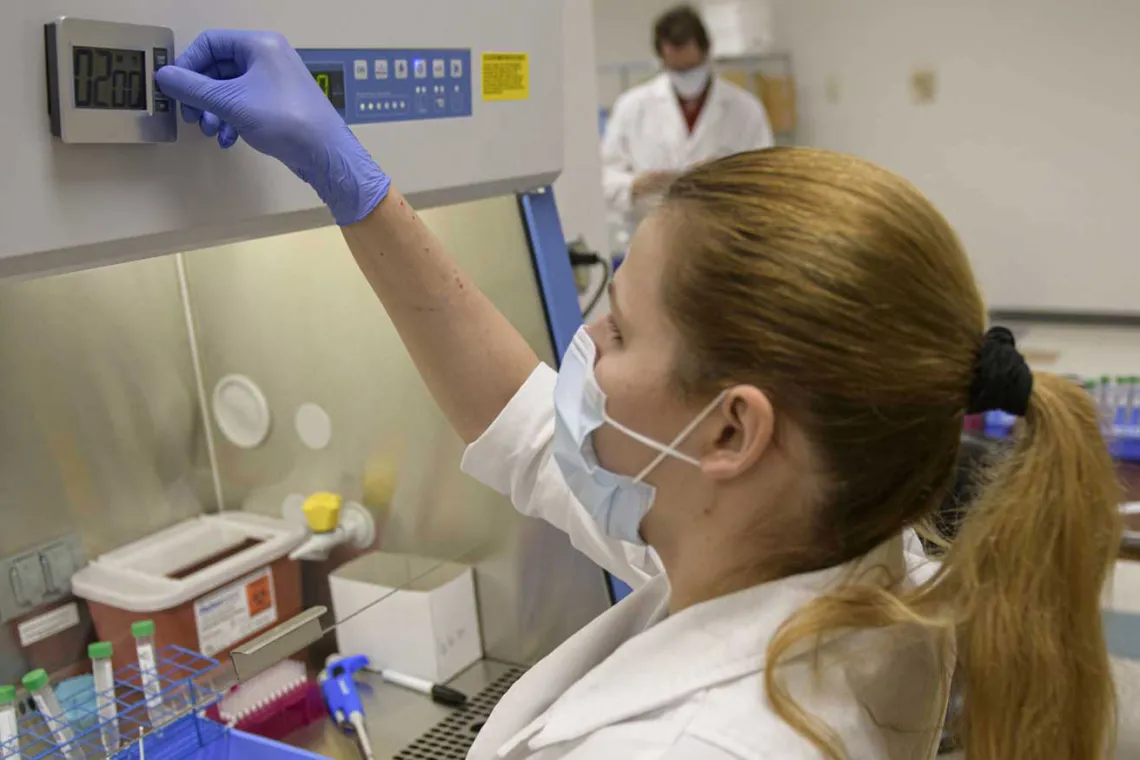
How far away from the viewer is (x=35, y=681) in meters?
1.09

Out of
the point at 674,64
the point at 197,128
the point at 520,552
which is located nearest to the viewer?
the point at 197,128

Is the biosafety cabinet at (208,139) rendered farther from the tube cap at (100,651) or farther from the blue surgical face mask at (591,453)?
the tube cap at (100,651)

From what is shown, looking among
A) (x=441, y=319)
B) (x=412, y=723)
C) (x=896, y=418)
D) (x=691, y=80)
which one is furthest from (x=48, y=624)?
(x=691, y=80)

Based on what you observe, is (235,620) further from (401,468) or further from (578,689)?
(578,689)

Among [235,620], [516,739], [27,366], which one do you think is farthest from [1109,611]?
[27,366]

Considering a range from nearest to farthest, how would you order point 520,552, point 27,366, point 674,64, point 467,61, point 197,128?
point 197,128, point 467,61, point 27,366, point 520,552, point 674,64

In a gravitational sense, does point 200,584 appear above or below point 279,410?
below

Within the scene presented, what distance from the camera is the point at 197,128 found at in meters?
0.80

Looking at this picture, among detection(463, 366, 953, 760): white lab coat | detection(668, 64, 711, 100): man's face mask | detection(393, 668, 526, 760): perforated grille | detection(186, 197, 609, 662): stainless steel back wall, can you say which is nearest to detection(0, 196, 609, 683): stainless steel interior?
detection(186, 197, 609, 662): stainless steel back wall

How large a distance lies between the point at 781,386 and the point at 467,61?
509mm

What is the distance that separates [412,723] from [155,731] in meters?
0.37

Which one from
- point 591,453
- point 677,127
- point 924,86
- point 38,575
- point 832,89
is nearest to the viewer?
point 591,453

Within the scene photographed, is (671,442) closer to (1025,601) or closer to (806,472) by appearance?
(806,472)

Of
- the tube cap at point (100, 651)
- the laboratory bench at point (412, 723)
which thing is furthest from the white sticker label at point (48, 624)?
the laboratory bench at point (412, 723)
